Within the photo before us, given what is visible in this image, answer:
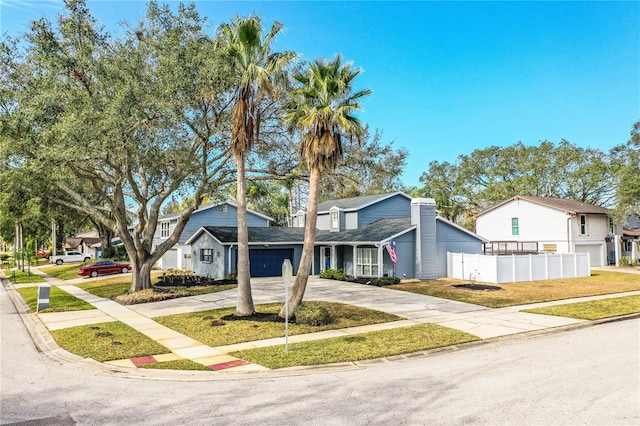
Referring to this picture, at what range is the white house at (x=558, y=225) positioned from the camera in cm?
4031

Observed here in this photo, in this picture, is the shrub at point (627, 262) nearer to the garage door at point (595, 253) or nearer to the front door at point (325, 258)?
the garage door at point (595, 253)

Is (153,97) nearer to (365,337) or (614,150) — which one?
(365,337)

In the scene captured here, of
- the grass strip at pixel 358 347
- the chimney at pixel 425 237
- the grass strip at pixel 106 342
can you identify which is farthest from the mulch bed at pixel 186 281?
the grass strip at pixel 358 347

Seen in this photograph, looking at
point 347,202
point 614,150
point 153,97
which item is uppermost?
point 614,150

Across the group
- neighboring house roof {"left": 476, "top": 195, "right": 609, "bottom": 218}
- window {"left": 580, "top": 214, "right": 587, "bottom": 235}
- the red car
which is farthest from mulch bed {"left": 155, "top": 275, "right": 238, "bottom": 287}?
window {"left": 580, "top": 214, "right": 587, "bottom": 235}

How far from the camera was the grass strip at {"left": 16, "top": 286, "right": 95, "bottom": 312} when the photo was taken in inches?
802

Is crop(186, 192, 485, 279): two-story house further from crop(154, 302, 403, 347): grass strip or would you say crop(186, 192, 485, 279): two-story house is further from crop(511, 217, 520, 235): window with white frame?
crop(511, 217, 520, 235): window with white frame

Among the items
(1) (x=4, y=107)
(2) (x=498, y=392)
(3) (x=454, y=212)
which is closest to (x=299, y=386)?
(2) (x=498, y=392)

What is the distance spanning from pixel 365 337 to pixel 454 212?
50650 mm

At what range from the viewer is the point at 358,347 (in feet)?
39.8

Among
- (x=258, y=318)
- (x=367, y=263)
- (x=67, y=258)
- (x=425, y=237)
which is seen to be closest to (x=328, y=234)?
(x=367, y=263)

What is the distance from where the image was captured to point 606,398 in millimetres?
7836

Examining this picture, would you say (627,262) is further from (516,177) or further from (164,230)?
(164,230)

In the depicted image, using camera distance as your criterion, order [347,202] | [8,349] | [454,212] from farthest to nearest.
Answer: [454,212]
[347,202]
[8,349]
